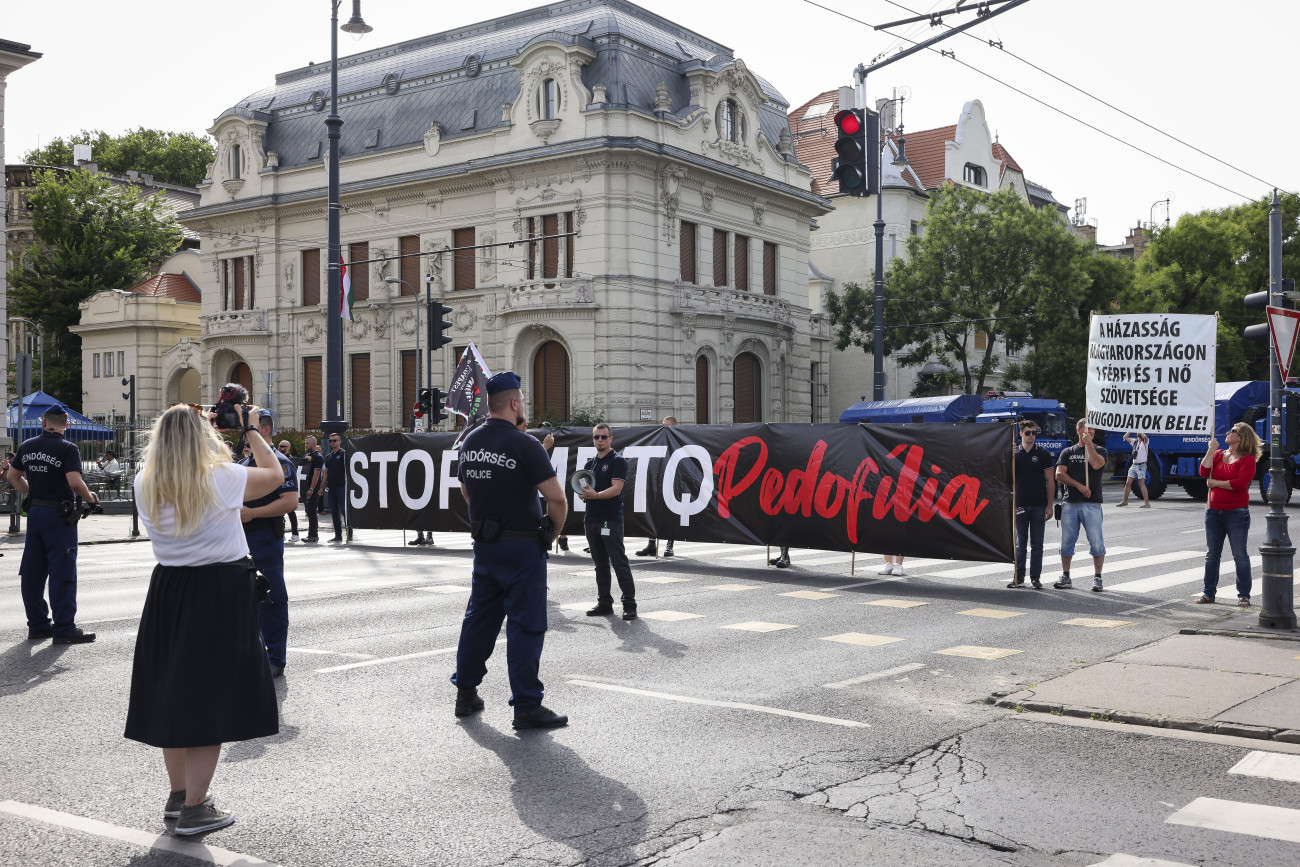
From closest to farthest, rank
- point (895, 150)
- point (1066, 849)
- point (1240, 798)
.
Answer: point (1066, 849) < point (1240, 798) < point (895, 150)

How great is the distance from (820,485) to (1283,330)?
622 centimetres

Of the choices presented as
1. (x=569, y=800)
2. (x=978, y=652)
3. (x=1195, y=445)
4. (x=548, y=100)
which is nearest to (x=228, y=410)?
(x=569, y=800)

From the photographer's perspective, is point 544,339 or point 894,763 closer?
point 894,763

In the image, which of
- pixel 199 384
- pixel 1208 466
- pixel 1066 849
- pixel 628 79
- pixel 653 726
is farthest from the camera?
pixel 199 384

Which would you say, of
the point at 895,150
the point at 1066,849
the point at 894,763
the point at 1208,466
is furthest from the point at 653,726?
the point at 895,150

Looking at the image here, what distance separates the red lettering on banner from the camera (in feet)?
47.0

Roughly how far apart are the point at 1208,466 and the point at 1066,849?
8.61 metres

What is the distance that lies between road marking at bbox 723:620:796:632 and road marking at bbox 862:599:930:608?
1.82 metres

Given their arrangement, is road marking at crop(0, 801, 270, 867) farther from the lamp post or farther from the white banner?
the lamp post

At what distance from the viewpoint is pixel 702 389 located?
1700 inches

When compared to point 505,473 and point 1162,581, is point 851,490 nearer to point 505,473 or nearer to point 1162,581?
point 1162,581

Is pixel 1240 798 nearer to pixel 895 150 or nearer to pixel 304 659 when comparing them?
pixel 304 659

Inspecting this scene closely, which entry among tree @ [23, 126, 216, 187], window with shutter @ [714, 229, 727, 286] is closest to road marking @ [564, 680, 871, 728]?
window with shutter @ [714, 229, 727, 286]

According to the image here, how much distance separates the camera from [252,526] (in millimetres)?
8367
